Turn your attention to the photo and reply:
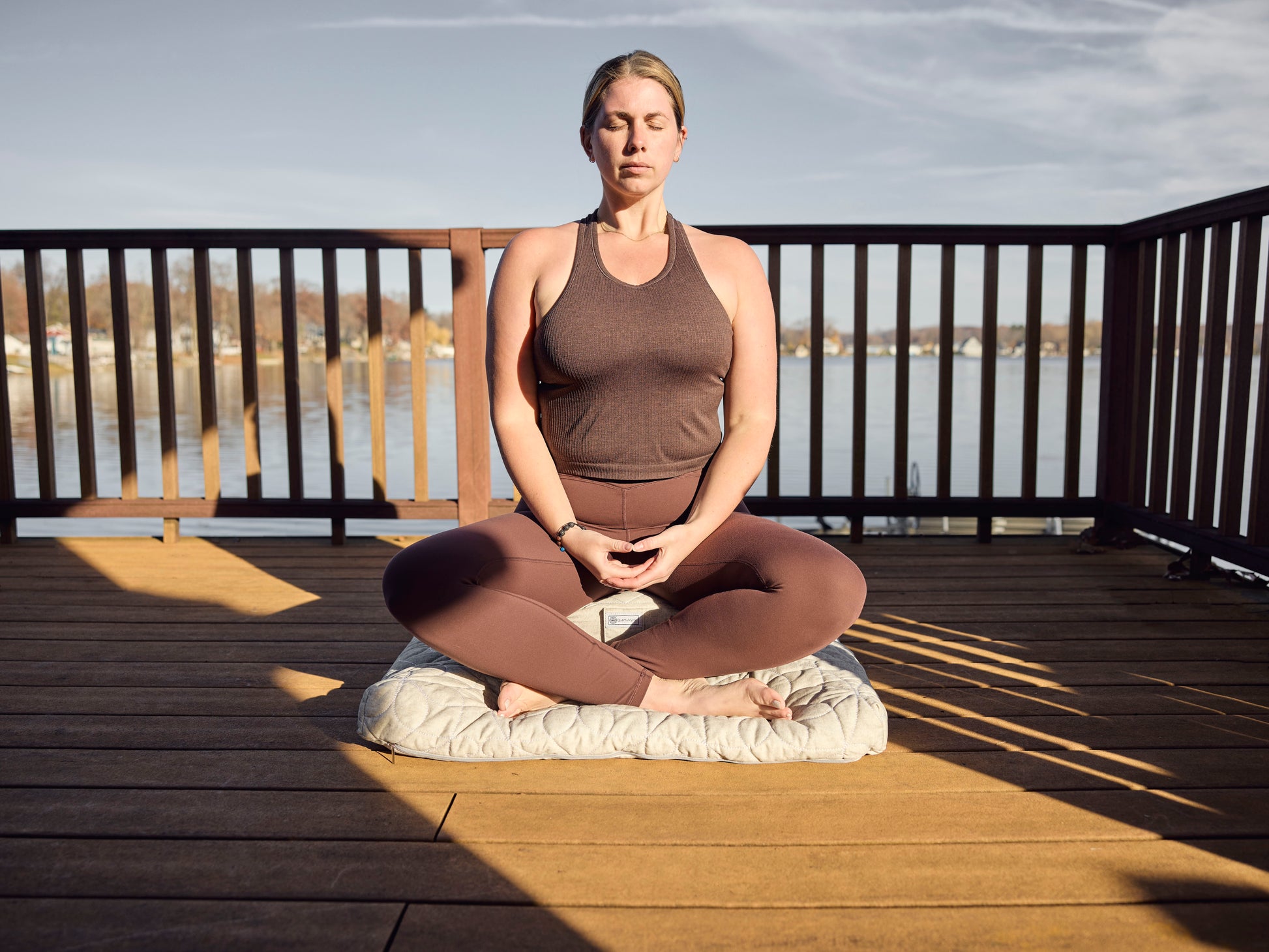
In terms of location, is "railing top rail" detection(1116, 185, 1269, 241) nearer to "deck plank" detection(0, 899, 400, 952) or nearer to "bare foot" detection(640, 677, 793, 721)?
"bare foot" detection(640, 677, 793, 721)

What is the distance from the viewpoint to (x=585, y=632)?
1546 millimetres

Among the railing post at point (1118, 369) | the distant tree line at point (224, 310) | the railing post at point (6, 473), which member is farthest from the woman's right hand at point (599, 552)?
the distant tree line at point (224, 310)

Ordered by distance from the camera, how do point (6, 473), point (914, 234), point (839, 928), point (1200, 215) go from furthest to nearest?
point (6, 473) < point (914, 234) < point (1200, 215) < point (839, 928)

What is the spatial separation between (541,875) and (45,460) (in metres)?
2.92

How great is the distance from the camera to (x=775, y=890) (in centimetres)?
102

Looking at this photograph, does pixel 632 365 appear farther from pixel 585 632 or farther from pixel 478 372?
pixel 478 372

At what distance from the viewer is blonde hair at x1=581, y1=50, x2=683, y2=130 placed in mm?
1604

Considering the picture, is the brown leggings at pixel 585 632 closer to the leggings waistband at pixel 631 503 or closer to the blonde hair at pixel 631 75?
the leggings waistband at pixel 631 503

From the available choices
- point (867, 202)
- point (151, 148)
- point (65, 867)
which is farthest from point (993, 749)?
point (151, 148)

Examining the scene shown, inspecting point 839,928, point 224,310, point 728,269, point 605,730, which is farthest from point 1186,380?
point 224,310

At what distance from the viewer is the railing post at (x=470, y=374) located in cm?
300

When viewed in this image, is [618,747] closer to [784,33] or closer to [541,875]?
[541,875]

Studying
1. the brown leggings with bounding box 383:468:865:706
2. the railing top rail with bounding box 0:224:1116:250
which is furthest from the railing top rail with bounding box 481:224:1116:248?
the brown leggings with bounding box 383:468:865:706

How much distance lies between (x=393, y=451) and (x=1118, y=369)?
5916mm
